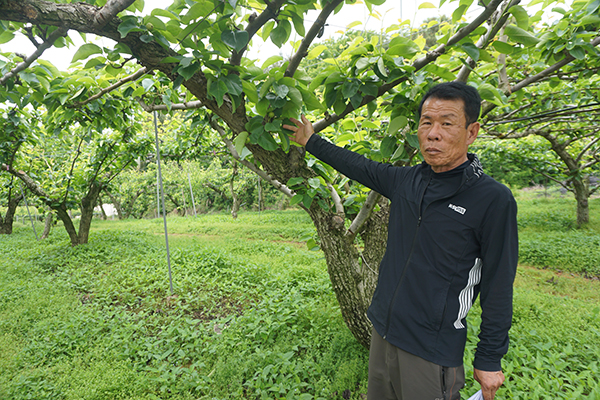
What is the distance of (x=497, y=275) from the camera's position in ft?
3.50

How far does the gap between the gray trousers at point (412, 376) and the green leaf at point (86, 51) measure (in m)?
1.71

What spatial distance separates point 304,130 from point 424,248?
815 mm

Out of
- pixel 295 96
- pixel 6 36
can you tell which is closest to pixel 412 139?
pixel 295 96

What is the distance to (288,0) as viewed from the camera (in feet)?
3.70

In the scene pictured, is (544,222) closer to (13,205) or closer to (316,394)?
(316,394)

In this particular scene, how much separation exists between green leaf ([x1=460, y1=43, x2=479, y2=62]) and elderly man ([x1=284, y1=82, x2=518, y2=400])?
0.65 ft

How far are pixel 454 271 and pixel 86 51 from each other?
172cm

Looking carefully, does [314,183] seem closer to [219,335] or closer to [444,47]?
[444,47]

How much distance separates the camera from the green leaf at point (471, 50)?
4.00 feet

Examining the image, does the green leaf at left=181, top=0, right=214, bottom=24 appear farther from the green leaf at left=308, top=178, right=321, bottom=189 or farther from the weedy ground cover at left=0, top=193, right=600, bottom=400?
the weedy ground cover at left=0, top=193, right=600, bottom=400

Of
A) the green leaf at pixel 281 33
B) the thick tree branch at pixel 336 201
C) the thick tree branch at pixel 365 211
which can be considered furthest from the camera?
the thick tree branch at pixel 336 201

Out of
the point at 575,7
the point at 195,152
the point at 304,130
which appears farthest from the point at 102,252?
the point at 575,7

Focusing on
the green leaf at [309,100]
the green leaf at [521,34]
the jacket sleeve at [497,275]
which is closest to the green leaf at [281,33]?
the green leaf at [309,100]

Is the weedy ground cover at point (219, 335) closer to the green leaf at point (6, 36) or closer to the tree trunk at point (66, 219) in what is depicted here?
the tree trunk at point (66, 219)
